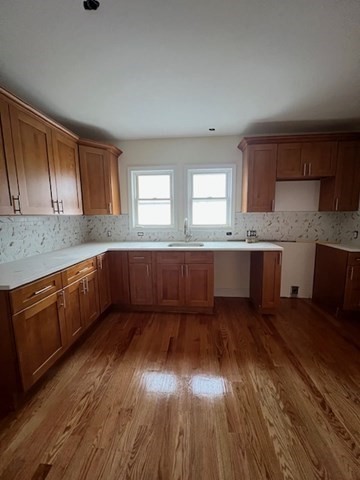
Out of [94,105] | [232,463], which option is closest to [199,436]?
[232,463]

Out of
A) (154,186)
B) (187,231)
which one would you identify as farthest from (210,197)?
(154,186)

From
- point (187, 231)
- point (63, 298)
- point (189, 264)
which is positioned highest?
point (187, 231)

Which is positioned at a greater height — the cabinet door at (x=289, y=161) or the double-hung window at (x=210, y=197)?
the cabinet door at (x=289, y=161)

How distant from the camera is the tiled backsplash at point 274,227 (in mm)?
3252

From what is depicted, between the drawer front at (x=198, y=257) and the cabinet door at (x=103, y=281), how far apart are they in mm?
1099

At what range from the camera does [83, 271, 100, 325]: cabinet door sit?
2338mm

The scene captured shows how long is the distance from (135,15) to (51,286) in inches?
78.8

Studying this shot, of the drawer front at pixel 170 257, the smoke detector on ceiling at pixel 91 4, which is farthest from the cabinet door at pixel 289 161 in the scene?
the smoke detector on ceiling at pixel 91 4

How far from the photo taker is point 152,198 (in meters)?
3.44

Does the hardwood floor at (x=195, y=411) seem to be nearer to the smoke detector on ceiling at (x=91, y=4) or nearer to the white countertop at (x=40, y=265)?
the white countertop at (x=40, y=265)

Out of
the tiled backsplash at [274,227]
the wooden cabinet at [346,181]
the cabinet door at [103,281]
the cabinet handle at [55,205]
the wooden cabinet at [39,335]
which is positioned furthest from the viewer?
the tiled backsplash at [274,227]

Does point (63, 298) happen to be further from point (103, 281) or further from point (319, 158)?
point (319, 158)

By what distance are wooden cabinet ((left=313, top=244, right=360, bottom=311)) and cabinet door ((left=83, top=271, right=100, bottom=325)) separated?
309cm

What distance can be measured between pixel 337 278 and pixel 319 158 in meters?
1.62
